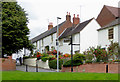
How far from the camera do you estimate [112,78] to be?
8078 mm

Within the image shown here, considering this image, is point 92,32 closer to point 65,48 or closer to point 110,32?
point 65,48

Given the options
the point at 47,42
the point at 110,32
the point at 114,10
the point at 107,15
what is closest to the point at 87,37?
the point at 107,15

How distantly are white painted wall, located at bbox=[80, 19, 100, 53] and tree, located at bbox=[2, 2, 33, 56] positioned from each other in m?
9.00

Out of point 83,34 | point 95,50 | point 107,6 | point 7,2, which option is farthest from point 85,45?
point 7,2

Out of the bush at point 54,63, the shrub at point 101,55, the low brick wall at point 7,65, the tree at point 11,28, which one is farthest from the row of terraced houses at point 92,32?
the low brick wall at point 7,65

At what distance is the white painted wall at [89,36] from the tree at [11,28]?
8999 millimetres

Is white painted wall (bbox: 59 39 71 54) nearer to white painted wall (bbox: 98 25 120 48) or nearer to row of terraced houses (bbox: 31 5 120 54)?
row of terraced houses (bbox: 31 5 120 54)

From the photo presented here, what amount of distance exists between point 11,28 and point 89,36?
12393mm

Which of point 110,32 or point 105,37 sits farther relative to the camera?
point 105,37

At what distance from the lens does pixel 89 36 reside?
2811 centimetres

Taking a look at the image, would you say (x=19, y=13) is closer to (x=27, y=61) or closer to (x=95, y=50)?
(x=27, y=61)

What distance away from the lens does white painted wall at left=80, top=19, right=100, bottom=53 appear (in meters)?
27.6

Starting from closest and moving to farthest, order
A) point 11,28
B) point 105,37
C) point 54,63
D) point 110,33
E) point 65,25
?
point 110,33
point 105,37
point 54,63
point 11,28
point 65,25

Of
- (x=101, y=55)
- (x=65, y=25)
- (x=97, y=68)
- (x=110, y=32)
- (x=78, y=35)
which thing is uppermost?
A: (x=65, y=25)
